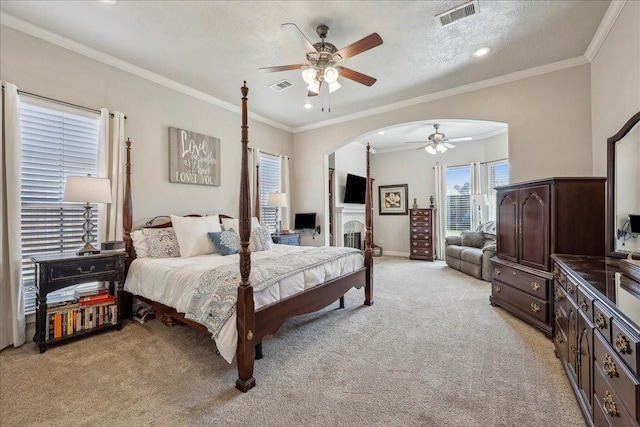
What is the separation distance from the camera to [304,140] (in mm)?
5879

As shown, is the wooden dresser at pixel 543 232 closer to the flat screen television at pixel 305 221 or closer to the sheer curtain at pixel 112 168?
the flat screen television at pixel 305 221

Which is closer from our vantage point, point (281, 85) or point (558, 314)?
point (558, 314)

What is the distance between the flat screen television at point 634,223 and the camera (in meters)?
2.01

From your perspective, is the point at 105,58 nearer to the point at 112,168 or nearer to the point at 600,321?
the point at 112,168

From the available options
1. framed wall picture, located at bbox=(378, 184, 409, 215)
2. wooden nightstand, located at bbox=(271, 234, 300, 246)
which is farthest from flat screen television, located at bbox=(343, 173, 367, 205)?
wooden nightstand, located at bbox=(271, 234, 300, 246)

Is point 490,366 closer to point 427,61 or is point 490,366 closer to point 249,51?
point 427,61

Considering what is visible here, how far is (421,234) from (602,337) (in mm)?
5943

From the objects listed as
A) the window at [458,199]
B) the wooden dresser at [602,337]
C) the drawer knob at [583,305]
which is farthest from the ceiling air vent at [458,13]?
the window at [458,199]

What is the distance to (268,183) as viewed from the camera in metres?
5.45

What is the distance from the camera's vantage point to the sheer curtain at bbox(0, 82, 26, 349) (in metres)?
Answer: 2.53

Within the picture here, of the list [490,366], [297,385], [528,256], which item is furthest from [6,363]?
[528,256]

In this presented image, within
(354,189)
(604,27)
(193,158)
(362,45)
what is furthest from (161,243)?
(604,27)

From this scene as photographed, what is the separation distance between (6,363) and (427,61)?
Result: 5.08 m

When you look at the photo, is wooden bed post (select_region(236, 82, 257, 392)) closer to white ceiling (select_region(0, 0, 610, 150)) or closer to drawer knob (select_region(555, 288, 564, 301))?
white ceiling (select_region(0, 0, 610, 150))
